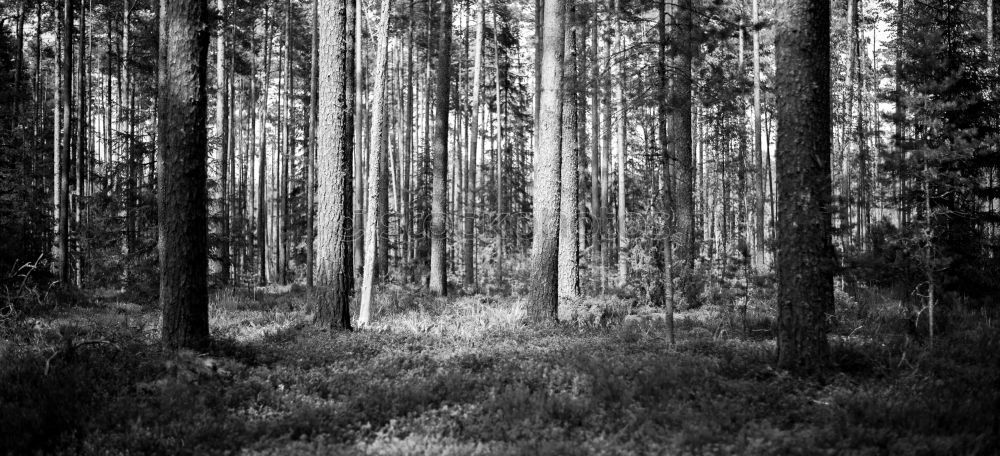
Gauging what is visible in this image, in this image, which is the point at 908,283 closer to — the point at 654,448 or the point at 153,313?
the point at 654,448

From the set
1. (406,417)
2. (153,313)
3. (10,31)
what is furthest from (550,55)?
(10,31)

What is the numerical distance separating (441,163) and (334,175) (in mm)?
7989

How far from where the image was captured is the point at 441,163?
1753 cm

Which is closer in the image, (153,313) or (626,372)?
(626,372)

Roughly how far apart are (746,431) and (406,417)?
3.48 metres

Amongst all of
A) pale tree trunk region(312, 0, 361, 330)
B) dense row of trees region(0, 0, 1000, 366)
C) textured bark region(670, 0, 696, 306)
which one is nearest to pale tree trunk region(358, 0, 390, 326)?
dense row of trees region(0, 0, 1000, 366)

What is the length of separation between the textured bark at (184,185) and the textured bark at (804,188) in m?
7.79

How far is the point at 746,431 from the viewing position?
509 cm

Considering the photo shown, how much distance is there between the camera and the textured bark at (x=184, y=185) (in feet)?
24.0

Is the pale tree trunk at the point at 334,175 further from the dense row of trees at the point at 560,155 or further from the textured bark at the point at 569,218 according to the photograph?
the textured bark at the point at 569,218

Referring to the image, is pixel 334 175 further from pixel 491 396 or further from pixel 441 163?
pixel 441 163

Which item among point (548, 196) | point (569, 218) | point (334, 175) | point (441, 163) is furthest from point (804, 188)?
point (441, 163)

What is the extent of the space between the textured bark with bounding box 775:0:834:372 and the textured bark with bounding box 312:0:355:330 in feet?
23.3

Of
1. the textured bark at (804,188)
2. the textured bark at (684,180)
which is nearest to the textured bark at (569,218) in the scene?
the textured bark at (684,180)
